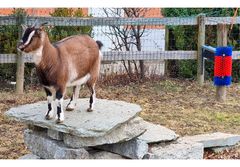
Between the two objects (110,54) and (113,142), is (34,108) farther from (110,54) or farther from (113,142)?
(110,54)

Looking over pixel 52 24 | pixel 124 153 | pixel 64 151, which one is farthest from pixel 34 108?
pixel 52 24

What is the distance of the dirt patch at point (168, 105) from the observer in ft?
21.1

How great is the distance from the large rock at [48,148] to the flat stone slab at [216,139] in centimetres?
138

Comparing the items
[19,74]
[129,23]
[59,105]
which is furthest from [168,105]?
[59,105]

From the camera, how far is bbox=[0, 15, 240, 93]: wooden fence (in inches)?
329

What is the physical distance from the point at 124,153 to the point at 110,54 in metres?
4.11

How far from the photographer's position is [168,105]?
8023 mm

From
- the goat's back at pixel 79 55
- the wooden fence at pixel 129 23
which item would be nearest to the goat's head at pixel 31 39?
the goat's back at pixel 79 55

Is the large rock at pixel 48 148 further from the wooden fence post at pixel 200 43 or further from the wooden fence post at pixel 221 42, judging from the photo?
the wooden fence post at pixel 200 43

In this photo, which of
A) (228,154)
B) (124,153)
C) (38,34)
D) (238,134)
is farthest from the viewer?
(238,134)

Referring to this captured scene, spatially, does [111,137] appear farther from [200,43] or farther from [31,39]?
[200,43]

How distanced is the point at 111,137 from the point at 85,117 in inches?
10.9

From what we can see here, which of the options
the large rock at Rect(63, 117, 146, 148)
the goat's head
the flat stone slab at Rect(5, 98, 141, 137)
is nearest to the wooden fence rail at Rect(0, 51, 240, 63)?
the flat stone slab at Rect(5, 98, 141, 137)

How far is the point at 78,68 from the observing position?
4.66 m
